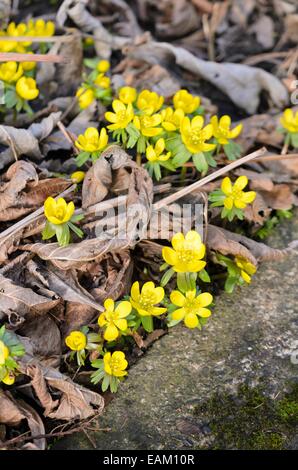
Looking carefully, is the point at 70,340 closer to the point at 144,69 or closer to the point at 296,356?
the point at 296,356

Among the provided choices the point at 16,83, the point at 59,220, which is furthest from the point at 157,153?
the point at 16,83

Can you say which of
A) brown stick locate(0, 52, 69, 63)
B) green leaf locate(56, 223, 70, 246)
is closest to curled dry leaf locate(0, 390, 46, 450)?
green leaf locate(56, 223, 70, 246)

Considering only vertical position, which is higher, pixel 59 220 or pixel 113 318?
pixel 59 220

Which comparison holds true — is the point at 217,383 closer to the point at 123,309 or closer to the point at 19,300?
the point at 123,309

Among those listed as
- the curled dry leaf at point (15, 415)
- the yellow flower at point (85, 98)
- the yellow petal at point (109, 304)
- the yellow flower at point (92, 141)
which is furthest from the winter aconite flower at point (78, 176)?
the curled dry leaf at point (15, 415)

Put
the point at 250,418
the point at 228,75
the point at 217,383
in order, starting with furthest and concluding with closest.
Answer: the point at 228,75
the point at 217,383
the point at 250,418

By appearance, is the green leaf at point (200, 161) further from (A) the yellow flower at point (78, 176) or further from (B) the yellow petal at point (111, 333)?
(B) the yellow petal at point (111, 333)
